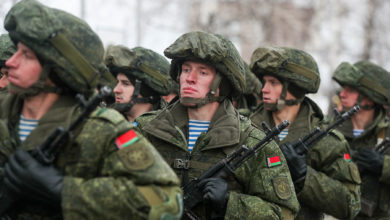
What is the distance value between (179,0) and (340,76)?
65.9 ft

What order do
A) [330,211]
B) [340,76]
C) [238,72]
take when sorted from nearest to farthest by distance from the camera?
[238,72] < [330,211] < [340,76]

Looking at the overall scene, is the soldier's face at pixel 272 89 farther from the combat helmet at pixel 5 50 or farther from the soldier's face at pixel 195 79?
the combat helmet at pixel 5 50

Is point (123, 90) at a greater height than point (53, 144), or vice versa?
point (53, 144)

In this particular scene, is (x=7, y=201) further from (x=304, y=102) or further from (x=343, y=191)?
(x=304, y=102)

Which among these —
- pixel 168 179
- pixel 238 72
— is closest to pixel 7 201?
pixel 168 179

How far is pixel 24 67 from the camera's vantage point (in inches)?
123

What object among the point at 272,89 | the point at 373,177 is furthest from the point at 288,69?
the point at 373,177

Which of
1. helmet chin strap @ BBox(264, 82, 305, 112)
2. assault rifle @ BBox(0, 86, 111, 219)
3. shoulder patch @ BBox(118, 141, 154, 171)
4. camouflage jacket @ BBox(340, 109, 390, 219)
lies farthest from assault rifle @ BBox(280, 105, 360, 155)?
assault rifle @ BBox(0, 86, 111, 219)

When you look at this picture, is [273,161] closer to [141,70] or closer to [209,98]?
[209,98]

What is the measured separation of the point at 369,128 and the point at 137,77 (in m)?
3.18

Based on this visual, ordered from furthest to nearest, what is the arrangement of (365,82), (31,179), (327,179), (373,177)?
(365,82) < (373,177) < (327,179) < (31,179)

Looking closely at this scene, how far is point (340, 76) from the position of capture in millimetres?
7223

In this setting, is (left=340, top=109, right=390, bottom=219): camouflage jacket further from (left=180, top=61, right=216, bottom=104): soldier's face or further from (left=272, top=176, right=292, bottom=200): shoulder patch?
(left=180, top=61, right=216, bottom=104): soldier's face

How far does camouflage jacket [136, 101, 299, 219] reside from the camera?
4.04 metres
